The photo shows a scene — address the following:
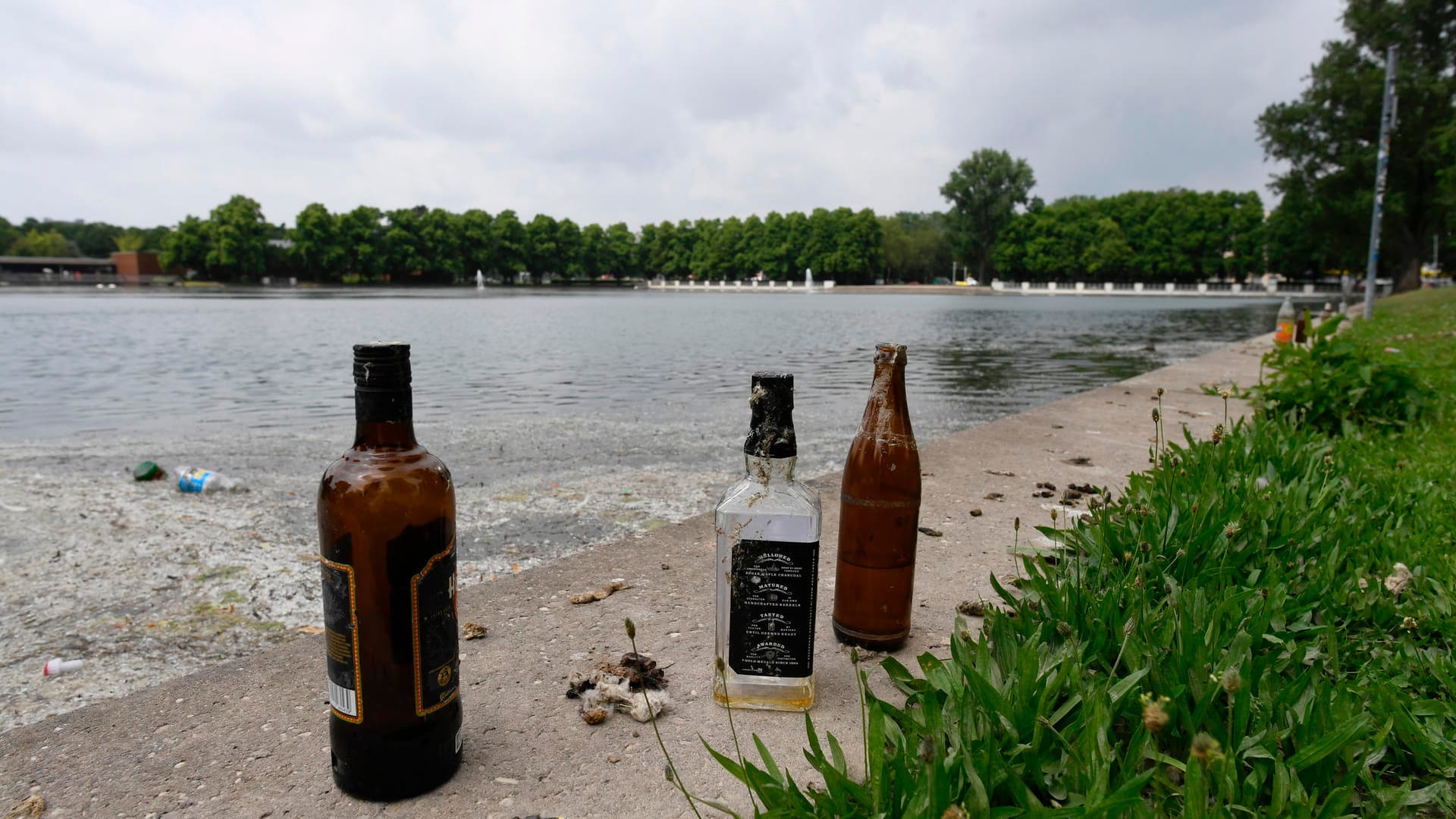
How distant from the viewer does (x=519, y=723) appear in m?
2.12

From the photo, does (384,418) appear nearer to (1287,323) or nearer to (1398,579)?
(1398,579)

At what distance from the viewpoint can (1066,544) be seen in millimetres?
3086

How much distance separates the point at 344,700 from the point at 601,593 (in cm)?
130

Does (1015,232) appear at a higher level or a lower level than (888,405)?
higher

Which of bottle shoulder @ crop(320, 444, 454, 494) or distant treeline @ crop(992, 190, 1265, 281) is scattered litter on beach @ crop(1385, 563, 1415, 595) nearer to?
bottle shoulder @ crop(320, 444, 454, 494)

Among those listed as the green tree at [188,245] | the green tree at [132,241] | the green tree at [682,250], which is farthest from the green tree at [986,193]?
the green tree at [132,241]

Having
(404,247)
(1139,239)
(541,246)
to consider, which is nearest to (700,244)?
(541,246)

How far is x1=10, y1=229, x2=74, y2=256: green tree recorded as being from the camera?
5005 inches

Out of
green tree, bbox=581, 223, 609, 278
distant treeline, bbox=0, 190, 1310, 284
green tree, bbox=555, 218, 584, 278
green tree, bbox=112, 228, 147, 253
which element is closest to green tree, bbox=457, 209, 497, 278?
distant treeline, bbox=0, 190, 1310, 284

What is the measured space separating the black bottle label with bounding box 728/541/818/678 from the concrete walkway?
182 millimetres

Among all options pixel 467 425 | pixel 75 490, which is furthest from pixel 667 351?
pixel 75 490

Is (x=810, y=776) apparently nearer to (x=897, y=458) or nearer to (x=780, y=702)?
(x=780, y=702)

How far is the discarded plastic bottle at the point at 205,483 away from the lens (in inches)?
215

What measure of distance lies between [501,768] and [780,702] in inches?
27.2
